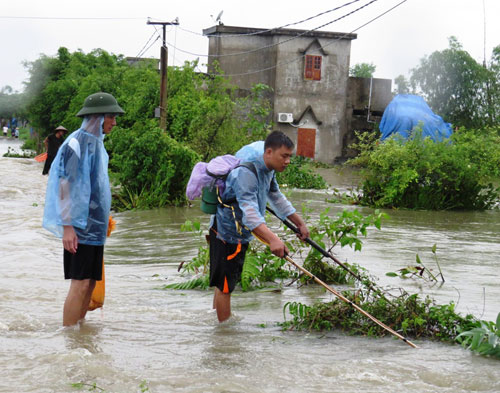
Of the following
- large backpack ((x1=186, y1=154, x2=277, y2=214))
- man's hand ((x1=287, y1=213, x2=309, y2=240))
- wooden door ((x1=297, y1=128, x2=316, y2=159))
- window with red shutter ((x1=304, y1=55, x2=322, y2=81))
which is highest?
window with red shutter ((x1=304, y1=55, x2=322, y2=81))

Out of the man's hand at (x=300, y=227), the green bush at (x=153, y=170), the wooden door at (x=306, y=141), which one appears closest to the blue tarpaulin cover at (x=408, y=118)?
the wooden door at (x=306, y=141)

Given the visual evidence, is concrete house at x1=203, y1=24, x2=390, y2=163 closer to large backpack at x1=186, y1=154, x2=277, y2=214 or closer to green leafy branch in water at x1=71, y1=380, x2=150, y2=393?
large backpack at x1=186, y1=154, x2=277, y2=214

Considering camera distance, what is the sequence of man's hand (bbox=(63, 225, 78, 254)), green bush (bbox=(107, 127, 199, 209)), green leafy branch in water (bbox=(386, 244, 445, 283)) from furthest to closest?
green bush (bbox=(107, 127, 199, 209)) < green leafy branch in water (bbox=(386, 244, 445, 283)) < man's hand (bbox=(63, 225, 78, 254))

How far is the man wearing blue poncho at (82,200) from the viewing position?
17.1 ft

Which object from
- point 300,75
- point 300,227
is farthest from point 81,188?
point 300,75

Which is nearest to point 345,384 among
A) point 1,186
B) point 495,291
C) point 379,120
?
point 495,291

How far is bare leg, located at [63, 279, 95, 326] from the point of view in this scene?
5398 mm

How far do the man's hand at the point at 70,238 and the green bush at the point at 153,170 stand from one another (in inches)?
454

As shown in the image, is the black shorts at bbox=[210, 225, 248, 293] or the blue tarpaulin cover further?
the blue tarpaulin cover

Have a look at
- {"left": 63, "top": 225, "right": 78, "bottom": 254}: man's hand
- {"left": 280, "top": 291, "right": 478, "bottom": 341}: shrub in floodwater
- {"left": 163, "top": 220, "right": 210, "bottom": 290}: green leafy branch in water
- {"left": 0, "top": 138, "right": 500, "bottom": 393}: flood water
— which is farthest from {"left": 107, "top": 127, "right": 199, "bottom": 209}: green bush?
{"left": 63, "top": 225, "right": 78, "bottom": 254}: man's hand

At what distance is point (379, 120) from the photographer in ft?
121

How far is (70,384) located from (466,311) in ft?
11.6

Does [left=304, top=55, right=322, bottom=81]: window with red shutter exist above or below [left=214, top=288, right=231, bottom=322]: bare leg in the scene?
above

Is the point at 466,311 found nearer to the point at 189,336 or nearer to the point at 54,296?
the point at 189,336
